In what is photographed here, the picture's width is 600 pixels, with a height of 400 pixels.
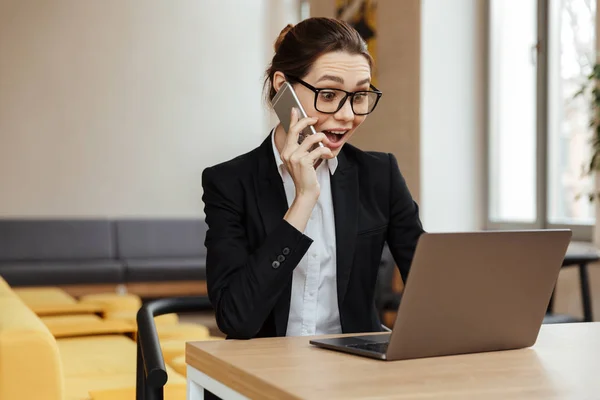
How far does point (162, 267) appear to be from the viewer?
7.02 metres

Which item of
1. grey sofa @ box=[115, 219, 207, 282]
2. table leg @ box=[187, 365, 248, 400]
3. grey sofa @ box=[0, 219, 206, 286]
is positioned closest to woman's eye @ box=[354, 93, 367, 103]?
table leg @ box=[187, 365, 248, 400]

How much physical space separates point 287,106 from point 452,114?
4589 millimetres

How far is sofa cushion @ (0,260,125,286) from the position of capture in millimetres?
6605

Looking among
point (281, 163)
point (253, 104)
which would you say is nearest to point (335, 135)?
point (281, 163)

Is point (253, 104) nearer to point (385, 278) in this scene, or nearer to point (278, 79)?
point (385, 278)

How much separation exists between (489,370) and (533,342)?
0.25 m

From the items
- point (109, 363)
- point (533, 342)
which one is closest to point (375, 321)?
point (533, 342)

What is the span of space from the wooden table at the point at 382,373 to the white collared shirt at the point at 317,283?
1.00ft

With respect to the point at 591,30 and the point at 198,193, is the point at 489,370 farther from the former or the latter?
the point at 198,193

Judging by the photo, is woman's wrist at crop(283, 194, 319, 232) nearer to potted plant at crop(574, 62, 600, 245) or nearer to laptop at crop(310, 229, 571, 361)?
laptop at crop(310, 229, 571, 361)

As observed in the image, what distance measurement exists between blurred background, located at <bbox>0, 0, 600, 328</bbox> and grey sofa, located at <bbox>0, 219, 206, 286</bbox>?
139 millimetres

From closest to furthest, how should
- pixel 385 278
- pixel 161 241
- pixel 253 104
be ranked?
1. pixel 385 278
2. pixel 161 241
3. pixel 253 104

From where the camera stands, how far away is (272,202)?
1709 mm

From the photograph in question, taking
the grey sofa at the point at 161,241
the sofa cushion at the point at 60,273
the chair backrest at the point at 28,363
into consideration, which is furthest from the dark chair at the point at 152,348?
the grey sofa at the point at 161,241
